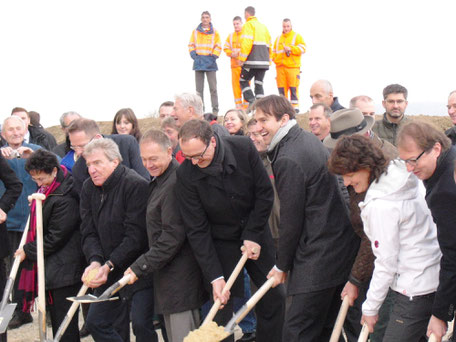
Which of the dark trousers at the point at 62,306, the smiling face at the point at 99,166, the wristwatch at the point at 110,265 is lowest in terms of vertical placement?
the dark trousers at the point at 62,306

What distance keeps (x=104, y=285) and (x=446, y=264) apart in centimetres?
276

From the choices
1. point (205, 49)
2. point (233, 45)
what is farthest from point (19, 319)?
point (233, 45)

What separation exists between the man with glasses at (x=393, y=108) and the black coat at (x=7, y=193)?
3864 millimetres

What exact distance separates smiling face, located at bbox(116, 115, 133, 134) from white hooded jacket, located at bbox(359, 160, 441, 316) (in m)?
3.85

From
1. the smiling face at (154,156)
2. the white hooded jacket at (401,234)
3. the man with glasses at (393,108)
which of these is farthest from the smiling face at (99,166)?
the man with glasses at (393,108)

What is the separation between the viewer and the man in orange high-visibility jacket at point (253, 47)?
1187cm

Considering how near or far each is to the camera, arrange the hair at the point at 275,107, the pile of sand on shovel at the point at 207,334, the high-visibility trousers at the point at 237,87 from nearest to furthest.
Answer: the pile of sand on shovel at the point at 207,334 < the hair at the point at 275,107 < the high-visibility trousers at the point at 237,87

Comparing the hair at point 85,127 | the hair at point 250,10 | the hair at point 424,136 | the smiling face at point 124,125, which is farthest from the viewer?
the hair at point 250,10

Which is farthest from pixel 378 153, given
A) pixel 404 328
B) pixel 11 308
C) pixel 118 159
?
pixel 11 308

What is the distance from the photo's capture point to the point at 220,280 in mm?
4168

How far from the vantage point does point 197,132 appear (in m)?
4.06

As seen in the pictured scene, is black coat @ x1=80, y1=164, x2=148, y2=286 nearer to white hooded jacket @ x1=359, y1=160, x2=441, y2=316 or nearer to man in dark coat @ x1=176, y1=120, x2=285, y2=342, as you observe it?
man in dark coat @ x1=176, y1=120, x2=285, y2=342

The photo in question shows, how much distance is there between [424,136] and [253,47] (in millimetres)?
9299

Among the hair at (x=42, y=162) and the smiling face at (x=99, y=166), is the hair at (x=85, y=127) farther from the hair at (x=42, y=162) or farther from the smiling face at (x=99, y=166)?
the smiling face at (x=99, y=166)
